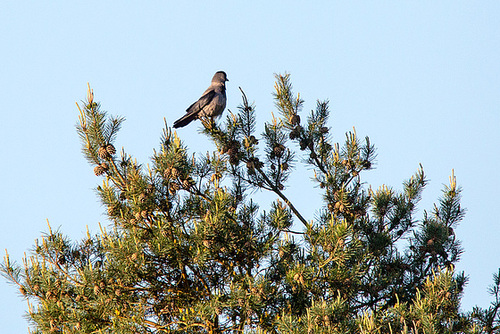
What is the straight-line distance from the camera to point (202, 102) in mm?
8414

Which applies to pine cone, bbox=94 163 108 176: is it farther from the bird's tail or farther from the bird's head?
the bird's head

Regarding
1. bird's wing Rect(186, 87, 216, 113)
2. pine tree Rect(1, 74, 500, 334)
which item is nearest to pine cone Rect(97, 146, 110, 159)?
pine tree Rect(1, 74, 500, 334)

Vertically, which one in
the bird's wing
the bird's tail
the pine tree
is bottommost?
the pine tree

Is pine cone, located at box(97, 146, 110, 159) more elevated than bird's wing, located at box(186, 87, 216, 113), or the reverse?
bird's wing, located at box(186, 87, 216, 113)

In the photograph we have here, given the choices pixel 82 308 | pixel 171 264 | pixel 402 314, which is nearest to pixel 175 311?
pixel 171 264

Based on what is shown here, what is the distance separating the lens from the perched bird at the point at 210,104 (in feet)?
27.1

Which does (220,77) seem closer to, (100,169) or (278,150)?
(278,150)

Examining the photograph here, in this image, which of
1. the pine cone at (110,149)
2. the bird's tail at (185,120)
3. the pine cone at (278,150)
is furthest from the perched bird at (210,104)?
the pine cone at (110,149)

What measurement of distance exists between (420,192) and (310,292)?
1.81 m

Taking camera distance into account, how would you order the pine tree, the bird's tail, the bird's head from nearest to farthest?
1. the pine tree
2. the bird's tail
3. the bird's head

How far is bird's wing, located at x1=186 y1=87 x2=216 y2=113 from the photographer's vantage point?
8273 mm

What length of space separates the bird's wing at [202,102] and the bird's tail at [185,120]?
0.08m

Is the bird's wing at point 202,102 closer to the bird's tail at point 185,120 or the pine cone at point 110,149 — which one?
the bird's tail at point 185,120

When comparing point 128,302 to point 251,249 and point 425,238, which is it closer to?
point 251,249
